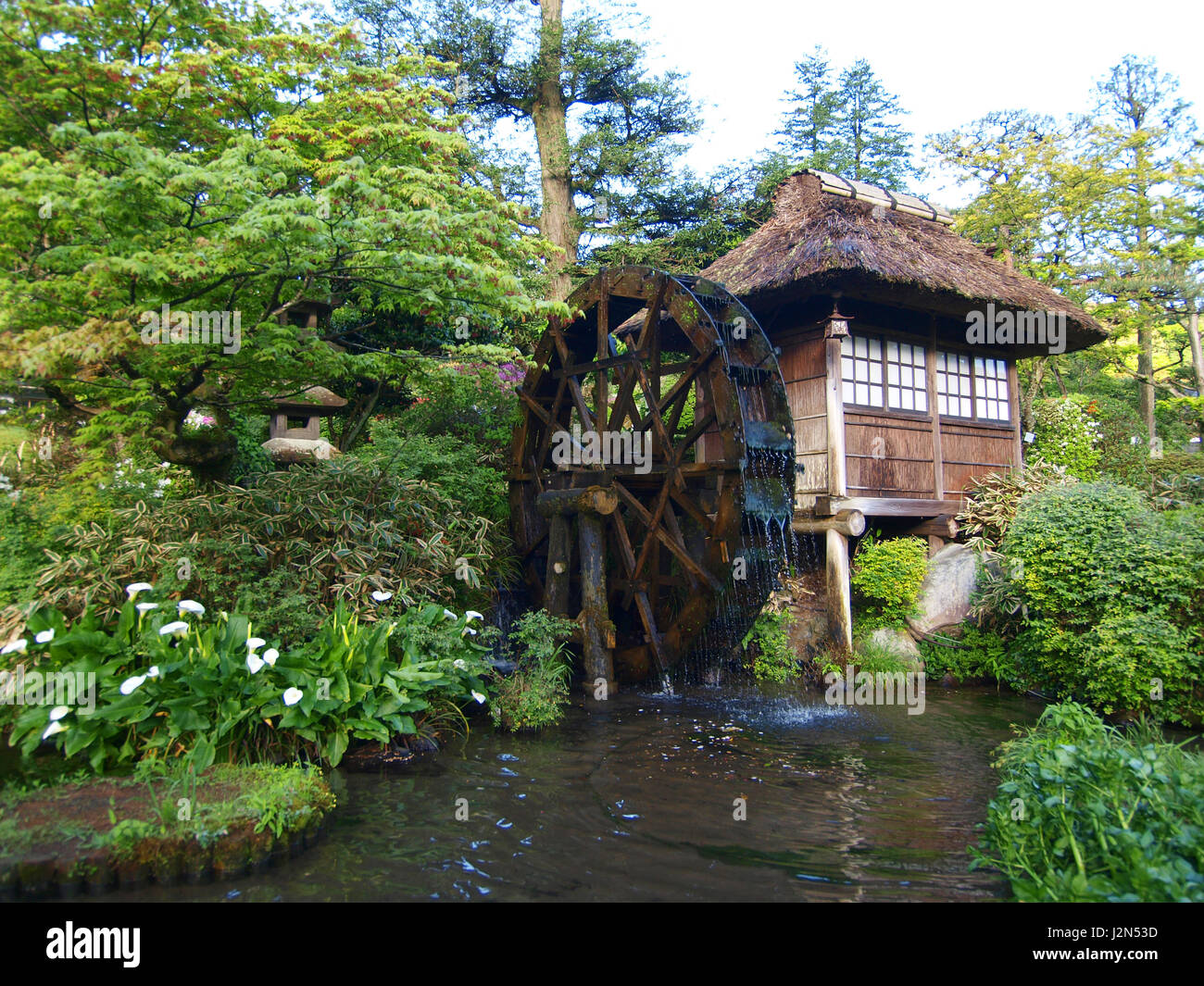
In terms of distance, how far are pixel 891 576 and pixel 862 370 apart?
2.59 metres

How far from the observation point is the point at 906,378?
1037 centimetres

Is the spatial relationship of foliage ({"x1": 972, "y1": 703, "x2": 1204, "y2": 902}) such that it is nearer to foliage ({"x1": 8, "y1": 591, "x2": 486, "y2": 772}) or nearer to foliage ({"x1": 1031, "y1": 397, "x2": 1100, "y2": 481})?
foliage ({"x1": 8, "y1": 591, "x2": 486, "y2": 772})

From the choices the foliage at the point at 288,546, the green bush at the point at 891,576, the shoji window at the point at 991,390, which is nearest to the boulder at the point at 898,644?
the green bush at the point at 891,576

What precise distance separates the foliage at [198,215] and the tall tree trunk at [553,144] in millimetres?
9461

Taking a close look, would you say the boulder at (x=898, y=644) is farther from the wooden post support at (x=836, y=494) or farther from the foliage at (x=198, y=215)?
the foliage at (x=198, y=215)

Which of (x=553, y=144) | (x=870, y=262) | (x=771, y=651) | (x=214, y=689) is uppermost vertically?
(x=553, y=144)

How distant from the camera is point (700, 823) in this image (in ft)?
15.3

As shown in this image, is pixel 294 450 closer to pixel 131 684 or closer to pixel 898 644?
pixel 131 684

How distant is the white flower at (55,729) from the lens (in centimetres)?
472

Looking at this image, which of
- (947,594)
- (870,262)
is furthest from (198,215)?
(947,594)

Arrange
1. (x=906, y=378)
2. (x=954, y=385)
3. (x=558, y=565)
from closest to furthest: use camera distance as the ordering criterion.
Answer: (x=558, y=565), (x=906, y=378), (x=954, y=385)

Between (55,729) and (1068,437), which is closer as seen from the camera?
(55,729)
